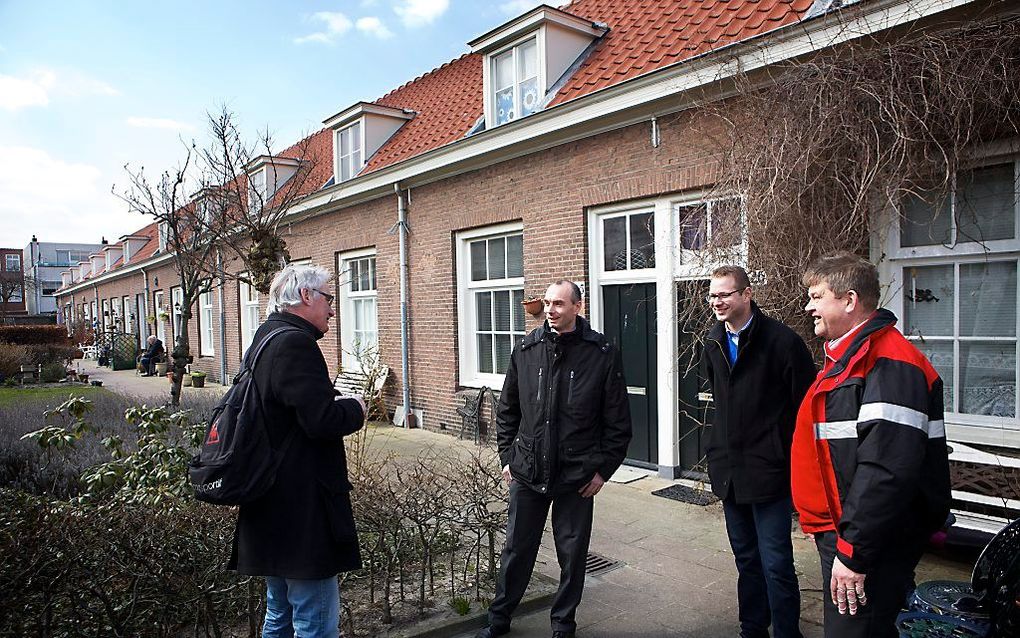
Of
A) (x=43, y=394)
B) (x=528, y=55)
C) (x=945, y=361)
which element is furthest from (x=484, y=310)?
(x=43, y=394)

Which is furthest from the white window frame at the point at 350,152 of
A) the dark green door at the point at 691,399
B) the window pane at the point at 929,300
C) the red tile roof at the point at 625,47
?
the window pane at the point at 929,300

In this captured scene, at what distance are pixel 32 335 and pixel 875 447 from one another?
30.7 m

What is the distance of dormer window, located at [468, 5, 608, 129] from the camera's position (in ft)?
27.2

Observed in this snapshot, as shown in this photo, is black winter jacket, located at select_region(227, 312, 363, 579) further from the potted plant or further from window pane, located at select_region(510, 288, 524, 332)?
window pane, located at select_region(510, 288, 524, 332)

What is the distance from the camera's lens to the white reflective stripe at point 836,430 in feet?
7.23

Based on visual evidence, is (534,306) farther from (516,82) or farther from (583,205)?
(516,82)

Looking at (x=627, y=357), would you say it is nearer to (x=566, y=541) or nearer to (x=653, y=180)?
(x=653, y=180)

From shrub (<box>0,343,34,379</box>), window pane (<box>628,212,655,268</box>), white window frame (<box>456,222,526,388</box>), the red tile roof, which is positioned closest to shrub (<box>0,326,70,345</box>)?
shrub (<box>0,343,34,379</box>)

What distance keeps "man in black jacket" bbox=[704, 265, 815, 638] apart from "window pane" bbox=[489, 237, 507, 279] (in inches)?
234

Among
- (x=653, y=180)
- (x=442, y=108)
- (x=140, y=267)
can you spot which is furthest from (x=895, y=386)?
(x=140, y=267)

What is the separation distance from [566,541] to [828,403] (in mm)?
1669

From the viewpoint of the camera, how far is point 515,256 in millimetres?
8969

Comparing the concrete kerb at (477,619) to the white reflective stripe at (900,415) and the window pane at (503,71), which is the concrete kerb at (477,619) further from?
the window pane at (503,71)

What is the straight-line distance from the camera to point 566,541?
3473 mm
